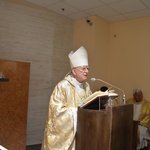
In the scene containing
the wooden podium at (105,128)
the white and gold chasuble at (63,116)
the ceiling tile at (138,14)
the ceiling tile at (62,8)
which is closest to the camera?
the wooden podium at (105,128)

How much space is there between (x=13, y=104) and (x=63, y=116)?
1438 mm

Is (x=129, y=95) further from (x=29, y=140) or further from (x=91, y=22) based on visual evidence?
(x=29, y=140)

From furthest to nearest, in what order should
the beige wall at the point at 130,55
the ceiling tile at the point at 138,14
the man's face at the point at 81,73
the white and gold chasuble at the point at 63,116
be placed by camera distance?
1. the beige wall at the point at 130,55
2. the ceiling tile at the point at 138,14
3. the man's face at the point at 81,73
4. the white and gold chasuble at the point at 63,116

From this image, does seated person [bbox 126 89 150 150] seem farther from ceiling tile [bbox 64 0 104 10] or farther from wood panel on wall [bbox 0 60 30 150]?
wood panel on wall [bbox 0 60 30 150]

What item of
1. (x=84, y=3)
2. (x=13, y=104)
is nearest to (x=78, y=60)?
(x=13, y=104)

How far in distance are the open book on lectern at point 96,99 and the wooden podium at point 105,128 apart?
57mm

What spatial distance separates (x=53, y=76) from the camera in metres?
4.14

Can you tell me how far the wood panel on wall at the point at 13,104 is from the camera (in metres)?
2.77

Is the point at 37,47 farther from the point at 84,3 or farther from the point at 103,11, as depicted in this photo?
the point at 103,11

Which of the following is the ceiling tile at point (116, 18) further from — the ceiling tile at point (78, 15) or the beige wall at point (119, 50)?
the ceiling tile at point (78, 15)

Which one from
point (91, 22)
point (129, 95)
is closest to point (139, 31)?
point (91, 22)

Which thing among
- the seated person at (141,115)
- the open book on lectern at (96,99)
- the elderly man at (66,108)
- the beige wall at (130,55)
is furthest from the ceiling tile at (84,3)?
the open book on lectern at (96,99)

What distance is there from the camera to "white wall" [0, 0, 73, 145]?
11.4 ft

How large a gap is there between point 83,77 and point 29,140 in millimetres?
2394
